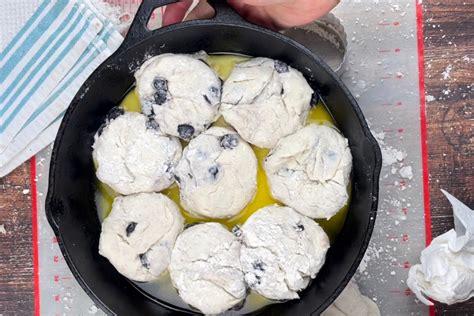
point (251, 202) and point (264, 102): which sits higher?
point (264, 102)

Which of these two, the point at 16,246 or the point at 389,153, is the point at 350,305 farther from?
the point at 16,246

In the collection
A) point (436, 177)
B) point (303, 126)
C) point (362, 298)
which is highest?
point (303, 126)

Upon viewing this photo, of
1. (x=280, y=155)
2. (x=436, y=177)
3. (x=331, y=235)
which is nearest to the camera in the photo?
(x=280, y=155)

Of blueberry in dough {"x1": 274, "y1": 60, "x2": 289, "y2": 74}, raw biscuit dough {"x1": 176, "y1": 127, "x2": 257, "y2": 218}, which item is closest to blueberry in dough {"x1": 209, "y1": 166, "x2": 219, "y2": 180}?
raw biscuit dough {"x1": 176, "y1": 127, "x2": 257, "y2": 218}

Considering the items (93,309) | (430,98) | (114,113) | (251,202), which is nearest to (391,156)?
(430,98)

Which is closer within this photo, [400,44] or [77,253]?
[77,253]

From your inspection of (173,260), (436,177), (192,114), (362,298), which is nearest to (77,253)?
(173,260)

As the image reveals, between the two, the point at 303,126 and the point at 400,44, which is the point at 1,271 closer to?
the point at 303,126
